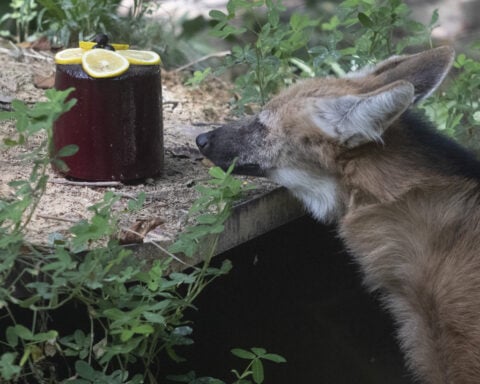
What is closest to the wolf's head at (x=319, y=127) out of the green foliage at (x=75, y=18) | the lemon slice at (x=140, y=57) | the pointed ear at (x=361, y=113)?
the pointed ear at (x=361, y=113)

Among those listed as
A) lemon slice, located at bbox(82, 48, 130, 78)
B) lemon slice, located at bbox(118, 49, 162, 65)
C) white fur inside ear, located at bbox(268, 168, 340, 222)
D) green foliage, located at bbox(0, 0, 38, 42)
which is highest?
lemon slice, located at bbox(82, 48, 130, 78)

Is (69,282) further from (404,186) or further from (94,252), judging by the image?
(404,186)

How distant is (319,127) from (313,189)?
253 mm

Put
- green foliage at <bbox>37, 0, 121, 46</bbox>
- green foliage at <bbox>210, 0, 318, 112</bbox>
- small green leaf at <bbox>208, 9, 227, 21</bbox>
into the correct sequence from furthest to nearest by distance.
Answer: green foliage at <bbox>37, 0, 121, 46</bbox> → green foliage at <bbox>210, 0, 318, 112</bbox> → small green leaf at <bbox>208, 9, 227, 21</bbox>

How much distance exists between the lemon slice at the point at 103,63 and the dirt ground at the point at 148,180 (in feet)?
1.48

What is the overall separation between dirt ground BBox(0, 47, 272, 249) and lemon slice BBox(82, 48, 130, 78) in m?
0.45

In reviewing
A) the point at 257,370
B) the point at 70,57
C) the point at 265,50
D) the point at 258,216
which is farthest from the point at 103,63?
the point at 257,370

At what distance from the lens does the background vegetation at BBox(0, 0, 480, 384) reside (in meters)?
2.44

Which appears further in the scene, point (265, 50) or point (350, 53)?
point (350, 53)

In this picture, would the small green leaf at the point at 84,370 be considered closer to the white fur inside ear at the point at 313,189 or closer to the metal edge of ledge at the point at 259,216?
the metal edge of ledge at the point at 259,216

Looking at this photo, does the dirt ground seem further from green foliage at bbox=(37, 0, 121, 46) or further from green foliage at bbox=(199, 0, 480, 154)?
green foliage at bbox=(199, 0, 480, 154)

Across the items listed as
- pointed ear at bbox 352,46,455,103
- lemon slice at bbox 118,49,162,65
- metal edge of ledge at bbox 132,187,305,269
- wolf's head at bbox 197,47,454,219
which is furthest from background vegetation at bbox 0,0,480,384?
pointed ear at bbox 352,46,455,103

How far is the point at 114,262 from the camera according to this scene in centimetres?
247

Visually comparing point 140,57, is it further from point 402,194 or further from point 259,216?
point 402,194
